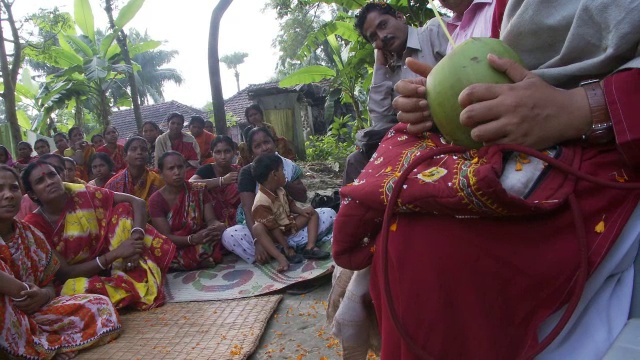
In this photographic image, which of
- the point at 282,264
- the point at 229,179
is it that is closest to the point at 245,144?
the point at 229,179

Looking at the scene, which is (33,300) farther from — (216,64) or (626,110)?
(216,64)

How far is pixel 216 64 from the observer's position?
23.4 ft

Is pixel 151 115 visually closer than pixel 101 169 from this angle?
No

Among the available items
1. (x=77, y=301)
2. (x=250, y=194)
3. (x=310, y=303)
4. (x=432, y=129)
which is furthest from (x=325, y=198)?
(x=432, y=129)

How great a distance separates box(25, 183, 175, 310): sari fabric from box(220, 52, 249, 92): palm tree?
49.8 metres

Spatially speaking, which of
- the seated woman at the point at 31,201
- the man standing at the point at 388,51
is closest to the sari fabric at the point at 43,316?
the seated woman at the point at 31,201

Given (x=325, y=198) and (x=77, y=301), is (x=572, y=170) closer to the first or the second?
(x=77, y=301)

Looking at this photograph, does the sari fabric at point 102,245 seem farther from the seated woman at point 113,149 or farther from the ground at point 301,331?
the seated woman at point 113,149

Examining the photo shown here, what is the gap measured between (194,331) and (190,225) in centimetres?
178

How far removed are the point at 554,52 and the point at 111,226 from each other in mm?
3895

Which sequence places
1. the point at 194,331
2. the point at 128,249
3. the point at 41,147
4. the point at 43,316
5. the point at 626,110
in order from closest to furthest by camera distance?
the point at 626,110, the point at 43,316, the point at 194,331, the point at 128,249, the point at 41,147

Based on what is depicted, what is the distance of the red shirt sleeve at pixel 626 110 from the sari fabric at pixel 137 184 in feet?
16.6

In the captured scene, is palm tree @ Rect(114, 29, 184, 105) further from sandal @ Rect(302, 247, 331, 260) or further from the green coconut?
the green coconut

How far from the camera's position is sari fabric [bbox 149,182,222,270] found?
477 centimetres
